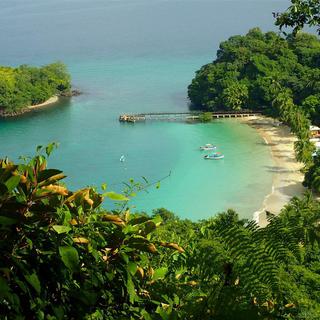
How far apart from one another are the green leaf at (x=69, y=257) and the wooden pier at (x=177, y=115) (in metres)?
32.8

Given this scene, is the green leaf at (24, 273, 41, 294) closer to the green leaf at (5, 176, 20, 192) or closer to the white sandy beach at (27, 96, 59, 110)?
the green leaf at (5, 176, 20, 192)

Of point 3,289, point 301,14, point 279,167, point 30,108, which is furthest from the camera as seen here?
point 30,108

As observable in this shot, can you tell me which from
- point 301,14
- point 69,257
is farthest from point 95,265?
point 301,14

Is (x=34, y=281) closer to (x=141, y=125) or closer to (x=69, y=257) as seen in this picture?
(x=69, y=257)

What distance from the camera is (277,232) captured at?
3.29 metres

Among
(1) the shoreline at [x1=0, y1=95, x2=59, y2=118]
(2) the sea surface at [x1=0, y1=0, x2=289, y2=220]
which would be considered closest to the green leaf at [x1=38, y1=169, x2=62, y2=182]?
(2) the sea surface at [x1=0, y1=0, x2=289, y2=220]

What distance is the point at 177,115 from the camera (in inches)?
1421

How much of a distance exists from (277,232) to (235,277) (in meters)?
0.47

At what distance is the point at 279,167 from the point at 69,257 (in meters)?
24.8

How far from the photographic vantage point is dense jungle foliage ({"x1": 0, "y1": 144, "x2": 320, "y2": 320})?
2227 mm

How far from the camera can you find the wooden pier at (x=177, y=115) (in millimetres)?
34625

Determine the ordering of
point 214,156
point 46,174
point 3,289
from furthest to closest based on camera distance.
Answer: point 214,156, point 46,174, point 3,289

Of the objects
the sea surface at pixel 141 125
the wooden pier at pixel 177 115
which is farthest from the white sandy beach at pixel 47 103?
the wooden pier at pixel 177 115

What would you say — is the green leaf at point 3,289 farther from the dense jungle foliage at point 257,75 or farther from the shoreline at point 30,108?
the shoreline at point 30,108
